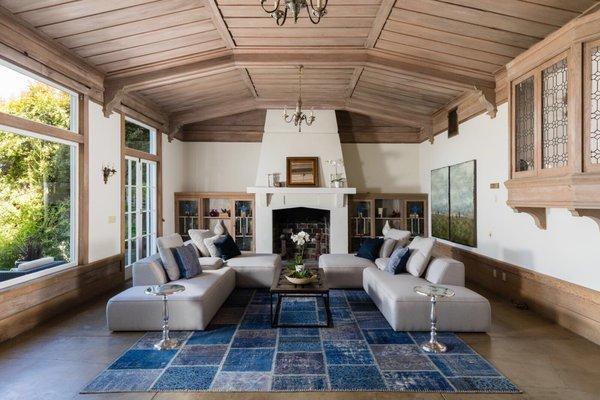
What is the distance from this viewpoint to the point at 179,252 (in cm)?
447

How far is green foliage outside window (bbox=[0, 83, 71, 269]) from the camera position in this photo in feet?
12.1

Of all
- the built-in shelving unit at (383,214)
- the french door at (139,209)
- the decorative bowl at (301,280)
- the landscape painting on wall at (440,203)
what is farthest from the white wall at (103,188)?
the landscape painting on wall at (440,203)

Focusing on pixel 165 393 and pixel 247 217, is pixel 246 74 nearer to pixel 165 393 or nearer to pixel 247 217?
pixel 247 217

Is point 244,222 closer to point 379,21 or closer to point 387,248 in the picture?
point 387,248

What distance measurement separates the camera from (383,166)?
27.6 ft

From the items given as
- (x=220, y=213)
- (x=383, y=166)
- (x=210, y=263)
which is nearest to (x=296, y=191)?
(x=220, y=213)

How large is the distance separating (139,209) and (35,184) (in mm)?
2521

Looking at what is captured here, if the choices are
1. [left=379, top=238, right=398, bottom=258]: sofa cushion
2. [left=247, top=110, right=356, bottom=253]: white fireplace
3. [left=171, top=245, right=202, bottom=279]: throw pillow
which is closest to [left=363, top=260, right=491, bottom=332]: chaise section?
[left=379, top=238, right=398, bottom=258]: sofa cushion

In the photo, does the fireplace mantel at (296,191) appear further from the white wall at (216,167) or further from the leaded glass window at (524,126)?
the leaded glass window at (524,126)

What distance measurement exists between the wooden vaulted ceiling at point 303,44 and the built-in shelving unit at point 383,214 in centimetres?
205

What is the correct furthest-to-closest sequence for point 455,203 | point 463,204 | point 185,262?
point 455,203 < point 463,204 < point 185,262

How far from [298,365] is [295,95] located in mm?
5502

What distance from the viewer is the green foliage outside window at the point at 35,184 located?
3697 mm

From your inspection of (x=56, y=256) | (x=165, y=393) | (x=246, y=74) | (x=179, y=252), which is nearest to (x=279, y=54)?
(x=246, y=74)
